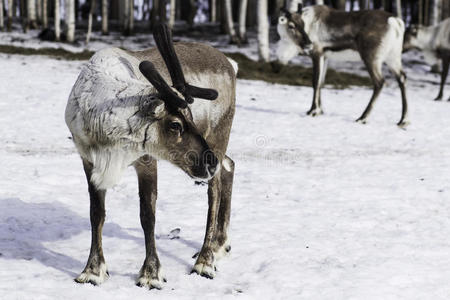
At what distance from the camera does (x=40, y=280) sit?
11.4 feet

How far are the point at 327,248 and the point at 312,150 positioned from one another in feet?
11.4

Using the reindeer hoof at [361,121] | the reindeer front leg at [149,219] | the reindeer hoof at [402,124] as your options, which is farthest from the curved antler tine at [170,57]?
the reindeer hoof at [402,124]

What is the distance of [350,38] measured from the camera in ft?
31.6

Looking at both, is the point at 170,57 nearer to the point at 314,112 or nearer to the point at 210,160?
the point at 210,160

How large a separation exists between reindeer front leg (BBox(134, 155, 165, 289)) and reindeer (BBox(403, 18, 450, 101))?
32.4ft

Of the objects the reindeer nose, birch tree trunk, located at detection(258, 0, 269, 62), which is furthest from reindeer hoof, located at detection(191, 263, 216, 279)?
birch tree trunk, located at detection(258, 0, 269, 62)

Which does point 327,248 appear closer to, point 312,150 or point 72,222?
point 72,222

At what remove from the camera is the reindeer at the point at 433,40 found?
12180 millimetres

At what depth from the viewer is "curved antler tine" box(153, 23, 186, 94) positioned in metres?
3.19

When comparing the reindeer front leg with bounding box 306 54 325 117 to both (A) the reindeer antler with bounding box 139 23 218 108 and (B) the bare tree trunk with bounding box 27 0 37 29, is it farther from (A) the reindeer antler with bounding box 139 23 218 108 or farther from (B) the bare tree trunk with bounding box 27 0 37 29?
(B) the bare tree trunk with bounding box 27 0 37 29

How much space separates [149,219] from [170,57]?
39.5 inches

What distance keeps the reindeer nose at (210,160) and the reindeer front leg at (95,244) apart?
717 mm

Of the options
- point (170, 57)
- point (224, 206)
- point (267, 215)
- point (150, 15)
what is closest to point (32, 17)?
point (150, 15)

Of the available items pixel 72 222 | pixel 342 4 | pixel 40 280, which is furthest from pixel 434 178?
pixel 342 4
